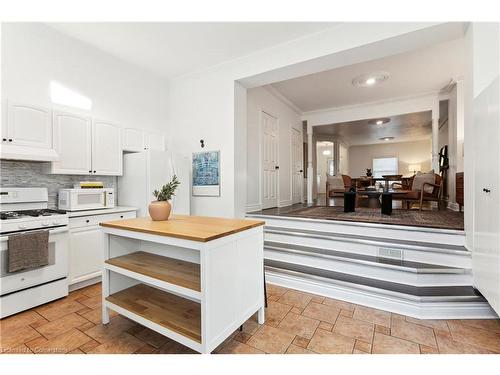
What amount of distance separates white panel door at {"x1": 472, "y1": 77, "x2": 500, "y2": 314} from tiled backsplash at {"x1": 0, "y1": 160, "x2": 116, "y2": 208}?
14.5 ft

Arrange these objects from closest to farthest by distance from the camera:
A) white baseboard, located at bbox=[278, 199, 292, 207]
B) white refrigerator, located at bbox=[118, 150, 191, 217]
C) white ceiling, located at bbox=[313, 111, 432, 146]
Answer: white refrigerator, located at bbox=[118, 150, 191, 217]
white baseboard, located at bbox=[278, 199, 292, 207]
white ceiling, located at bbox=[313, 111, 432, 146]

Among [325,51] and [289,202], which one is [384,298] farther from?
[289,202]

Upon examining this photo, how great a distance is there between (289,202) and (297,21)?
4214 millimetres

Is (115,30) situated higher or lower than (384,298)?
higher

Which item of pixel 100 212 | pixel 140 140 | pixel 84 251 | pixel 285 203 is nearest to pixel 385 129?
pixel 285 203

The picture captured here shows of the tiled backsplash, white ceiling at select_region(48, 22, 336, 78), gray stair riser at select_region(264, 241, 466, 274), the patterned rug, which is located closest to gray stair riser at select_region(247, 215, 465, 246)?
the patterned rug

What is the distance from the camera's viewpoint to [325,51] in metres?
3.05

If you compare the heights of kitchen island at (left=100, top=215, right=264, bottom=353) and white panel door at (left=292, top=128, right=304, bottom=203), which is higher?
white panel door at (left=292, top=128, right=304, bottom=203)

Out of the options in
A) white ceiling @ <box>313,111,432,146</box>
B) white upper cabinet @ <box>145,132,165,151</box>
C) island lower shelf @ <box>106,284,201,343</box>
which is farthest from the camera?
white ceiling @ <box>313,111,432,146</box>

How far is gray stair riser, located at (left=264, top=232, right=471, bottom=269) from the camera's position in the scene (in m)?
2.55

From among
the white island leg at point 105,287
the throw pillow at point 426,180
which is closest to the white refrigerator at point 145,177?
the white island leg at point 105,287

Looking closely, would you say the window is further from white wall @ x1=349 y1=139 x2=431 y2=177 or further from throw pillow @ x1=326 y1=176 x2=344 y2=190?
throw pillow @ x1=326 y1=176 x2=344 y2=190
